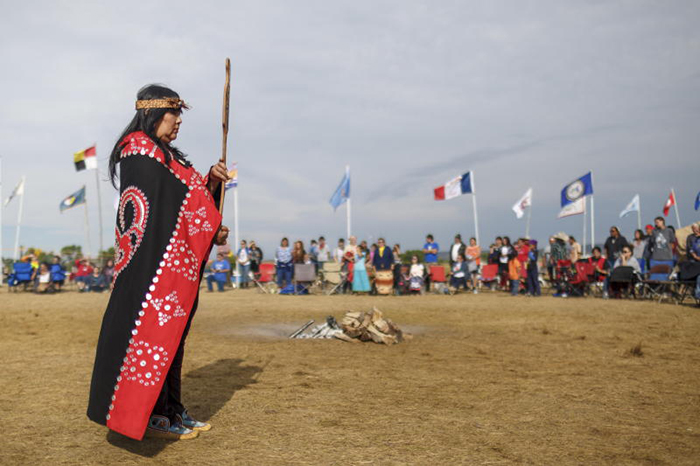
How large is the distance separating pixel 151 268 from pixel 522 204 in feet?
79.9

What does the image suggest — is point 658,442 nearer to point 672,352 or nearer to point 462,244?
point 672,352

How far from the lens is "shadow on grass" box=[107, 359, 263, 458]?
12.0 ft

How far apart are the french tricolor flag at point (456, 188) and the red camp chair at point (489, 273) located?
6.45m

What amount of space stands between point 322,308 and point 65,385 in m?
8.27

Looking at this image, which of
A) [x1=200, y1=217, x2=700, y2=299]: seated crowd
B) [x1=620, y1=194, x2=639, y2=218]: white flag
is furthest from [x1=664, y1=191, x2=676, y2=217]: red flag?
[x1=200, y1=217, x2=700, y2=299]: seated crowd

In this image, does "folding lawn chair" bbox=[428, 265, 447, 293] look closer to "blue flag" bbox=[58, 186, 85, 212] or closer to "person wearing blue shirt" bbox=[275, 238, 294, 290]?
"person wearing blue shirt" bbox=[275, 238, 294, 290]

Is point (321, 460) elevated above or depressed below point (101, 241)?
below

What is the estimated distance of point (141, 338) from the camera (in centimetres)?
343

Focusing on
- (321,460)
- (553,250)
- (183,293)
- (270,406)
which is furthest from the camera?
(553,250)

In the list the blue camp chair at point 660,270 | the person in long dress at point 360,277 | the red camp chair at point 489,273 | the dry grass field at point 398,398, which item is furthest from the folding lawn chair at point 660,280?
the person in long dress at point 360,277

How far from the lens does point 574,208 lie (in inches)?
888

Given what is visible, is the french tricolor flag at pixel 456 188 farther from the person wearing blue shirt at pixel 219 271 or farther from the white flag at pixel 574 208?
the person wearing blue shirt at pixel 219 271

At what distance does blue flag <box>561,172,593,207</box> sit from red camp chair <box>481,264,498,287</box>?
18.5 ft

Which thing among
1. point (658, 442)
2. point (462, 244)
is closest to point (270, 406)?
point (658, 442)
